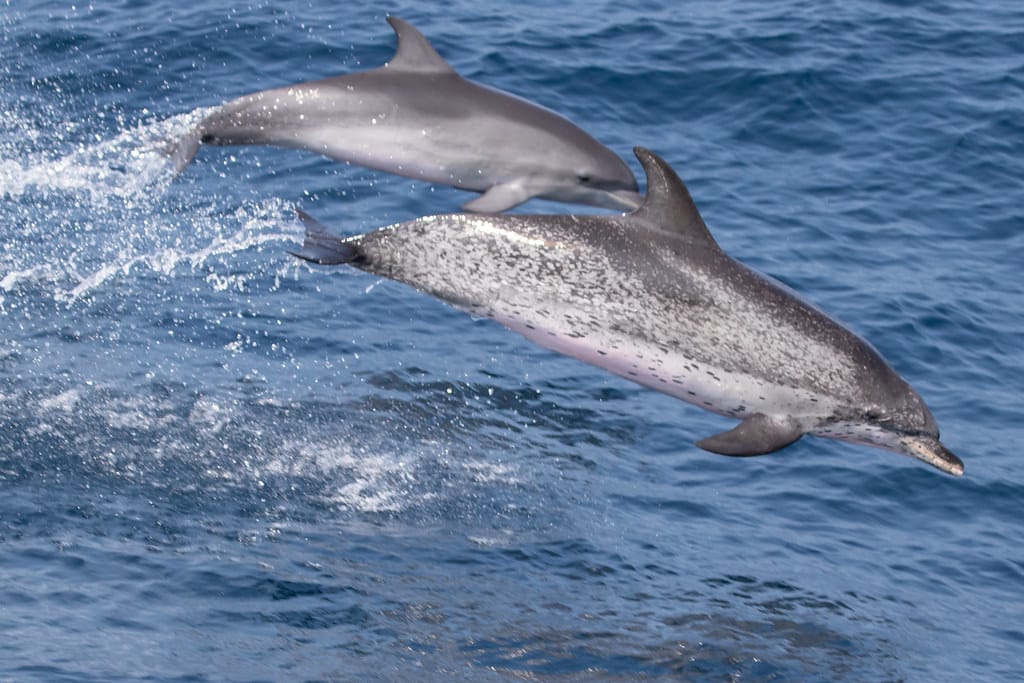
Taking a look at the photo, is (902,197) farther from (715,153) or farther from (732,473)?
(732,473)

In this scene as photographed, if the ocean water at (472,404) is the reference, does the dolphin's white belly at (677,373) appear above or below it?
above

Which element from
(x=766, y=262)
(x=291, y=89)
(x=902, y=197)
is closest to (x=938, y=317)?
(x=766, y=262)

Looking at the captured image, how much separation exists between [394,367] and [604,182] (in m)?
4.18

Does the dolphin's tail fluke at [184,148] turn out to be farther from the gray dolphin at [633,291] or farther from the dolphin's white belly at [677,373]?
the dolphin's white belly at [677,373]

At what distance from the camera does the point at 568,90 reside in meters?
20.0

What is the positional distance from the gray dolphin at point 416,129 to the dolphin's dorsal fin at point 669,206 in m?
1.21

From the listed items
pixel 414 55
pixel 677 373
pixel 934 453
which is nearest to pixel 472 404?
pixel 414 55

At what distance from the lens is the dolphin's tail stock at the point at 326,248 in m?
8.26

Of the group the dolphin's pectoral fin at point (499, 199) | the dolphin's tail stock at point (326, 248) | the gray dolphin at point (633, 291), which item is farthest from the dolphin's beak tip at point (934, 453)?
the dolphin's tail stock at point (326, 248)

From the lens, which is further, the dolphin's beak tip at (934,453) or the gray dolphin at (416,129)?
the gray dolphin at (416,129)

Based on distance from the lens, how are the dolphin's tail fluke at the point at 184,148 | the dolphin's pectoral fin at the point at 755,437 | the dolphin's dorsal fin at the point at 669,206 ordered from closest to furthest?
the dolphin's dorsal fin at the point at 669,206 → the dolphin's pectoral fin at the point at 755,437 → the dolphin's tail fluke at the point at 184,148

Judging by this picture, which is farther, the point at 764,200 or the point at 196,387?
the point at 764,200

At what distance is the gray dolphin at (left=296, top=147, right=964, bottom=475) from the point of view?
8406mm

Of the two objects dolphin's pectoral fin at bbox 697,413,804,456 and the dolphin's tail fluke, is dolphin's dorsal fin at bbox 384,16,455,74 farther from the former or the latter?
dolphin's pectoral fin at bbox 697,413,804,456
